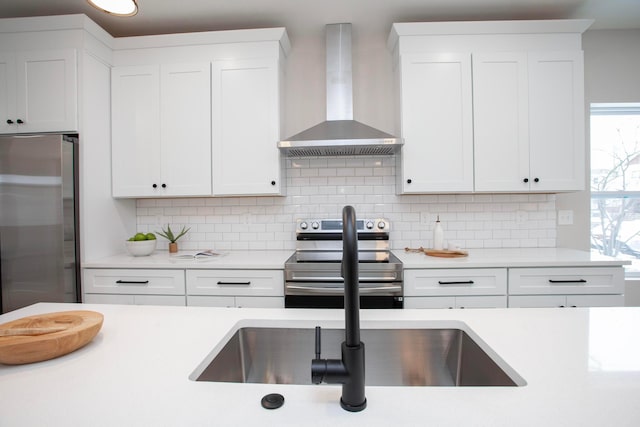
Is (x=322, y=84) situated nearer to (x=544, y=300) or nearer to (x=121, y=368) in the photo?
(x=544, y=300)

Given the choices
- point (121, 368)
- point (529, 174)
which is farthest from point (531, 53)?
point (121, 368)

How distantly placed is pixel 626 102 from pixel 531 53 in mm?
1093

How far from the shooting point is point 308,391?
25.3 inches

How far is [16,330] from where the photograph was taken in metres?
0.80

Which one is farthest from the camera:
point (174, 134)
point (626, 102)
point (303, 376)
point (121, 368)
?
point (626, 102)

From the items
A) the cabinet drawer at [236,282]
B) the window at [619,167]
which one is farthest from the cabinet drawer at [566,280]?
the cabinet drawer at [236,282]

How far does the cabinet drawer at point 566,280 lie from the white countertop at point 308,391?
1.15 metres

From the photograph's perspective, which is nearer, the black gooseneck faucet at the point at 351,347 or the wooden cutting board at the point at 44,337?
the black gooseneck faucet at the point at 351,347

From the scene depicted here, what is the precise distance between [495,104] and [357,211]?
1307mm

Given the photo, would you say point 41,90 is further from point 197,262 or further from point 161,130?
point 197,262

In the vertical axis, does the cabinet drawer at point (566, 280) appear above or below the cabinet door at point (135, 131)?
below

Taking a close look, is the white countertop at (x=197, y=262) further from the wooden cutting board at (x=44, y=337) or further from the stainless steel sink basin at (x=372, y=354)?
the wooden cutting board at (x=44, y=337)

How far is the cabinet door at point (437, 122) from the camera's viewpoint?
2.34 m

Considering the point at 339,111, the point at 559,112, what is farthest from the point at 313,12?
the point at 559,112
